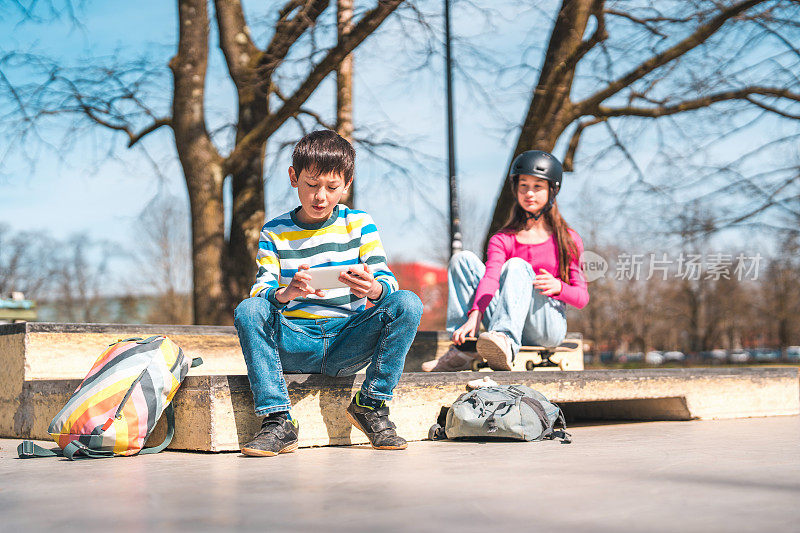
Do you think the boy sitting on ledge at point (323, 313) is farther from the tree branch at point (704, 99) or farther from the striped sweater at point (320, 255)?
the tree branch at point (704, 99)

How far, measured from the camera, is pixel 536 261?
19.2ft

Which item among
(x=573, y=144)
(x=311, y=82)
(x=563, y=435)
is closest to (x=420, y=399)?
(x=563, y=435)

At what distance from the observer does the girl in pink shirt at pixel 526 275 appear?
18.2ft

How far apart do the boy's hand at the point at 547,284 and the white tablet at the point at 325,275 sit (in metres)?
2.21

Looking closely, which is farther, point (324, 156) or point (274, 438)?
point (324, 156)

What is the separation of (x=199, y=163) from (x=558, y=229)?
5.93m

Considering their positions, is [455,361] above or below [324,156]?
below

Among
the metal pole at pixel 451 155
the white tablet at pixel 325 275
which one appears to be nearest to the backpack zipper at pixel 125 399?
the white tablet at pixel 325 275

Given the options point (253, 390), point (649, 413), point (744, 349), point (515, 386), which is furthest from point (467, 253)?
point (744, 349)

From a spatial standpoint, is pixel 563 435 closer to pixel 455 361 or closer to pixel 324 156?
pixel 455 361

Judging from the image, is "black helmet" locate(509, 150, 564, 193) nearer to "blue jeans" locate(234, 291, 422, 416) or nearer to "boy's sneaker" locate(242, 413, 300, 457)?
"blue jeans" locate(234, 291, 422, 416)

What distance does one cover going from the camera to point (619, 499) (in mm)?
2584

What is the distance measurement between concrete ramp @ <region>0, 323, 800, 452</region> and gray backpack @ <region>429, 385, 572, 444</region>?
0.74 ft

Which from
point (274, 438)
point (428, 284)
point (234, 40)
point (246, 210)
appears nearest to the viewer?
point (274, 438)
